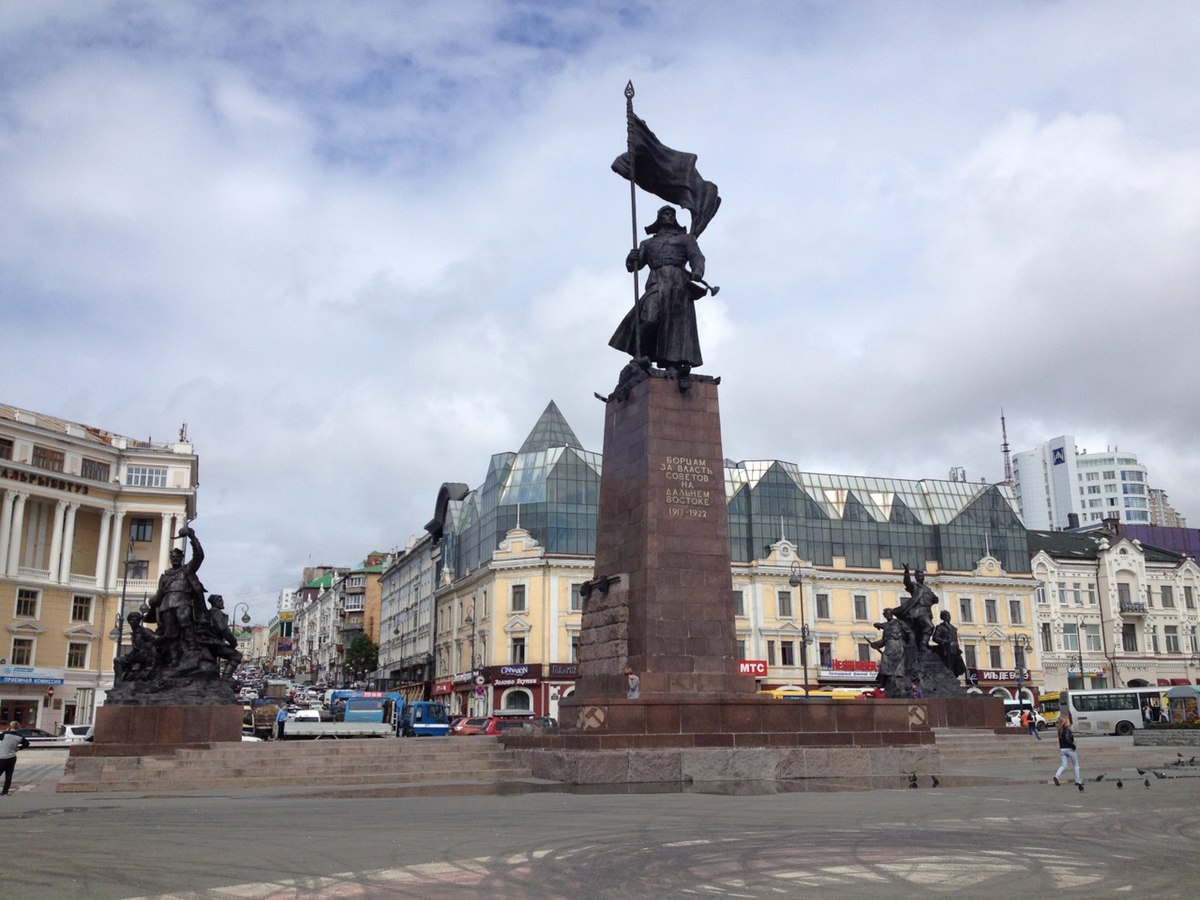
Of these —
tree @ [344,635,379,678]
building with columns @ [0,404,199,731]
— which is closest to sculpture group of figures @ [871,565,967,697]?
building with columns @ [0,404,199,731]

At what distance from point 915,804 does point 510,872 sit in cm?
725

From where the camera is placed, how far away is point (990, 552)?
70.3 meters

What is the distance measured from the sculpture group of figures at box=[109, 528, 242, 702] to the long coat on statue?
1019 cm

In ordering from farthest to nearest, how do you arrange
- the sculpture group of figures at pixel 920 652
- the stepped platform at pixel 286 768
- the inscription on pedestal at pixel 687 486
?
the sculpture group of figures at pixel 920 652
the inscription on pedestal at pixel 687 486
the stepped platform at pixel 286 768

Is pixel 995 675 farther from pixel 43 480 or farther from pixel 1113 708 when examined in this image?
pixel 43 480

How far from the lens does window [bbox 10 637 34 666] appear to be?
56.5 m

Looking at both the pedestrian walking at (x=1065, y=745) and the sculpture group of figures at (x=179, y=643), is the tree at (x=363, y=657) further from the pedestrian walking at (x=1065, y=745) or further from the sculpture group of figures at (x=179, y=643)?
the pedestrian walking at (x=1065, y=745)

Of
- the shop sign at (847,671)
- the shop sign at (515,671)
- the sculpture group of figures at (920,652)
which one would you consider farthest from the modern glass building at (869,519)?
the sculpture group of figures at (920,652)

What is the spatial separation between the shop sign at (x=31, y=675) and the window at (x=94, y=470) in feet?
36.3

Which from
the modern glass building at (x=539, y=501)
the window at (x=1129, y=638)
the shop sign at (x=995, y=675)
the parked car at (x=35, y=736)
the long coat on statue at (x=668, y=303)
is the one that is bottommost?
the parked car at (x=35, y=736)

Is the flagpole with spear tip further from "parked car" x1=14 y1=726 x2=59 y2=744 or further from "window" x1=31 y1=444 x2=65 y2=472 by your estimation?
"window" x1=31 y1=444 x2=65 y2=472

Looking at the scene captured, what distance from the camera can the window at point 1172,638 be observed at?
248 feet

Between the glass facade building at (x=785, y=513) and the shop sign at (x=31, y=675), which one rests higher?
the glass facade building at (x=785, y=513)

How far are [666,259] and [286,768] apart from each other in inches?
497
